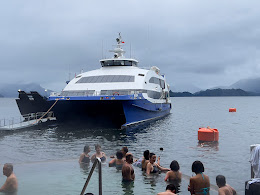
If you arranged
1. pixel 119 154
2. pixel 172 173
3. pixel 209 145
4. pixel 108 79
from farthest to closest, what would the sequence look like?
pixel 108 79, pixel 209 145, pixel 119 154, pixel 172 173

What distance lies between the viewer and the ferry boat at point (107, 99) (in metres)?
30.8

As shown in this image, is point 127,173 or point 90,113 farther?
point 90,113

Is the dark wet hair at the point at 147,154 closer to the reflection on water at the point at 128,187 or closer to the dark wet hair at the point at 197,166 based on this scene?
the reflection on water at the point at 128,187

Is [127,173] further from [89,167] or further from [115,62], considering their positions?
[115,62]

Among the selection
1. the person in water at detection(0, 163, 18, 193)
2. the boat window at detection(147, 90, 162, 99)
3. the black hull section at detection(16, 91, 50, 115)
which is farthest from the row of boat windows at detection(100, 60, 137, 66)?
the person in water at detection(0, 163, 18, 193)

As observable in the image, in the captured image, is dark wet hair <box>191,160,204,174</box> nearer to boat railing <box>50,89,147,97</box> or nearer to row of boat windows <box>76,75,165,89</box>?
boat railing <box>50,89,147,97</box>

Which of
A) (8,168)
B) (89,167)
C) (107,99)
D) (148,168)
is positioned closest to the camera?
(8,168)

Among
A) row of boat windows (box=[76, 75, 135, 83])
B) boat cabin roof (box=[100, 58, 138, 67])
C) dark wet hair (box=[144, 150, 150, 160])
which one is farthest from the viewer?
boat cabin roof (box=[100, 58, 138, 67])

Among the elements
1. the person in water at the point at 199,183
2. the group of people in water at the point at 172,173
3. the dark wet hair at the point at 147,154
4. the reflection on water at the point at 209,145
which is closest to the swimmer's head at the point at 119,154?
the group of people in water at the point at 172,173

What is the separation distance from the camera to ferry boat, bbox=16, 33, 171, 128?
30797 millimetres

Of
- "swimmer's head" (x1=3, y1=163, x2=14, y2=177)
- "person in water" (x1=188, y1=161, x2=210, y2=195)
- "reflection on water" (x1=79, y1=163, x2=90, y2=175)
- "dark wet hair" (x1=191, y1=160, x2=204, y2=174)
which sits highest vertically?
"dark wet hair" (x1=191, y1=160, x2=204, y2=174)

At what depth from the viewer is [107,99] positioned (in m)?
29.4

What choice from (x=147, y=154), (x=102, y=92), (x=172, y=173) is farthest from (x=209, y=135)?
(x=172, y=173)

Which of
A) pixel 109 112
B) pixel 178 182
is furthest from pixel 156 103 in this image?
pixel 178 182
